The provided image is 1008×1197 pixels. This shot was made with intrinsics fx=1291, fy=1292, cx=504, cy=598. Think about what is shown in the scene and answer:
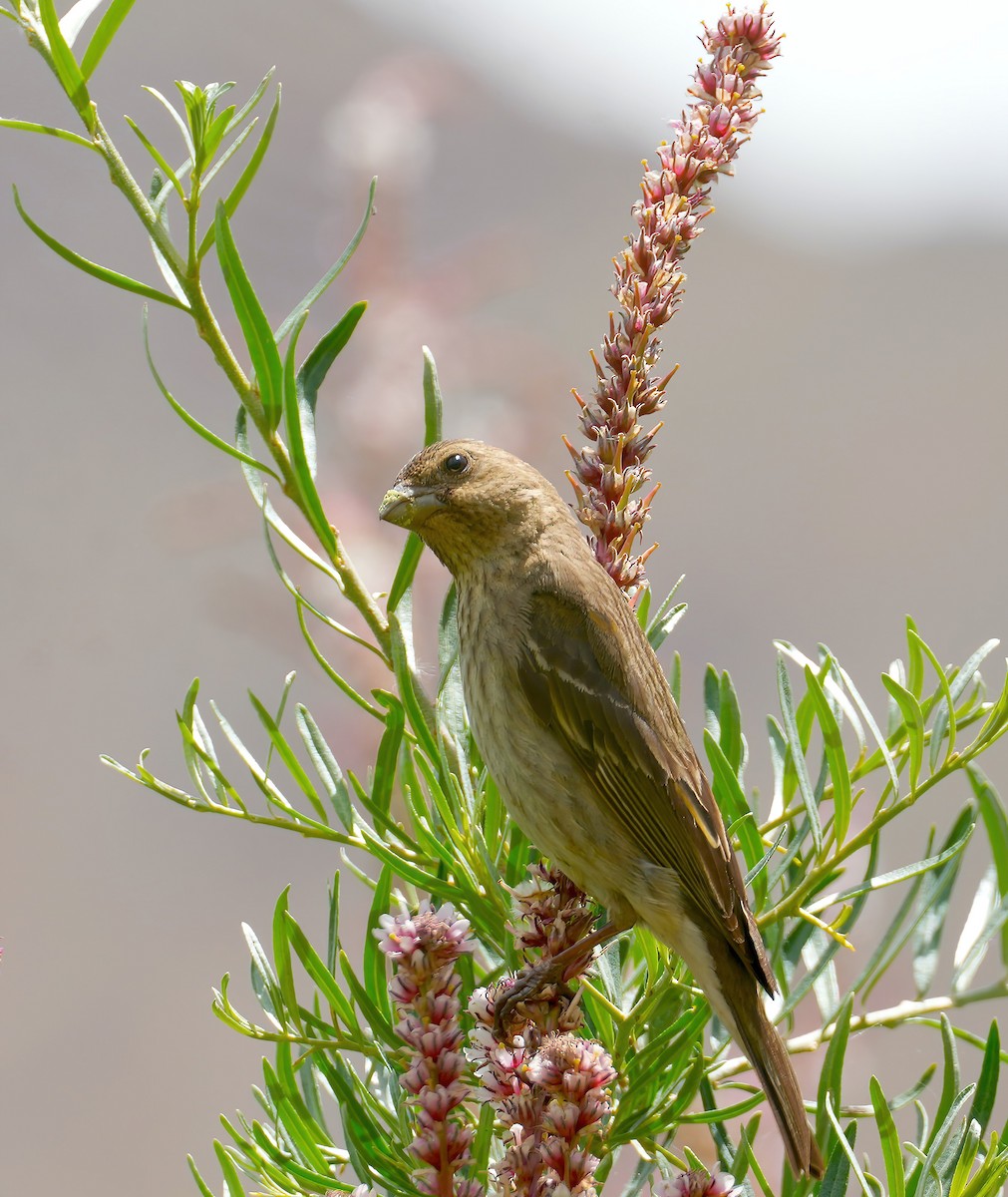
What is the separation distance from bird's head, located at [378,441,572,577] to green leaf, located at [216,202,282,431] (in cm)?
48

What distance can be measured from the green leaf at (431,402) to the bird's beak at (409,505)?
32 cm

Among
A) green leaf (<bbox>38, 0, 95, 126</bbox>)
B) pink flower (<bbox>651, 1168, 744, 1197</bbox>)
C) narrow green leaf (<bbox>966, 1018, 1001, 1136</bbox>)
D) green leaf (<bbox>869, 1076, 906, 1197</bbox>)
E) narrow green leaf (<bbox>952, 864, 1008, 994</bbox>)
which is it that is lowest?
pink flower (<bbox>651, 1168, 744, 1197</bbox>)

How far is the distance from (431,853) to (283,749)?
16cm

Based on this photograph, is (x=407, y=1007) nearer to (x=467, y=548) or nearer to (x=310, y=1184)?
(x=310, y=1184)

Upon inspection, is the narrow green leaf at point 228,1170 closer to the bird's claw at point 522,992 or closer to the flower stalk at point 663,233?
the bird's claw at point 522,992

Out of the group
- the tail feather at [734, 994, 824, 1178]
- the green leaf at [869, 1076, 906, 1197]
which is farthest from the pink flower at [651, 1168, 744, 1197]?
the tail feather at [734, 994, 824, 1178]

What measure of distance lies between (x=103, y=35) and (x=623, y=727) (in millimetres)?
946

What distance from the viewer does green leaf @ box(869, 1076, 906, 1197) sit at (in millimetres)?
891

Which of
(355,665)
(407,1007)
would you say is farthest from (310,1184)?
(355,665)

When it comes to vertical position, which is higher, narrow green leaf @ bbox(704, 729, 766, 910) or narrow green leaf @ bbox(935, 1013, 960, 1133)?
narrow green leaf @ bbox(704, 729, 766, 910)

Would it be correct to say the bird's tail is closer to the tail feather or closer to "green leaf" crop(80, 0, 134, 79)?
the tail feather

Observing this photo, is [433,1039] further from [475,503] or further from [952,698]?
[475,503]

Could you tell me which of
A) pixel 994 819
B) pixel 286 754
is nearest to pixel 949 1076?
pixel 994 819

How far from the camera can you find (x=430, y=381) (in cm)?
119
